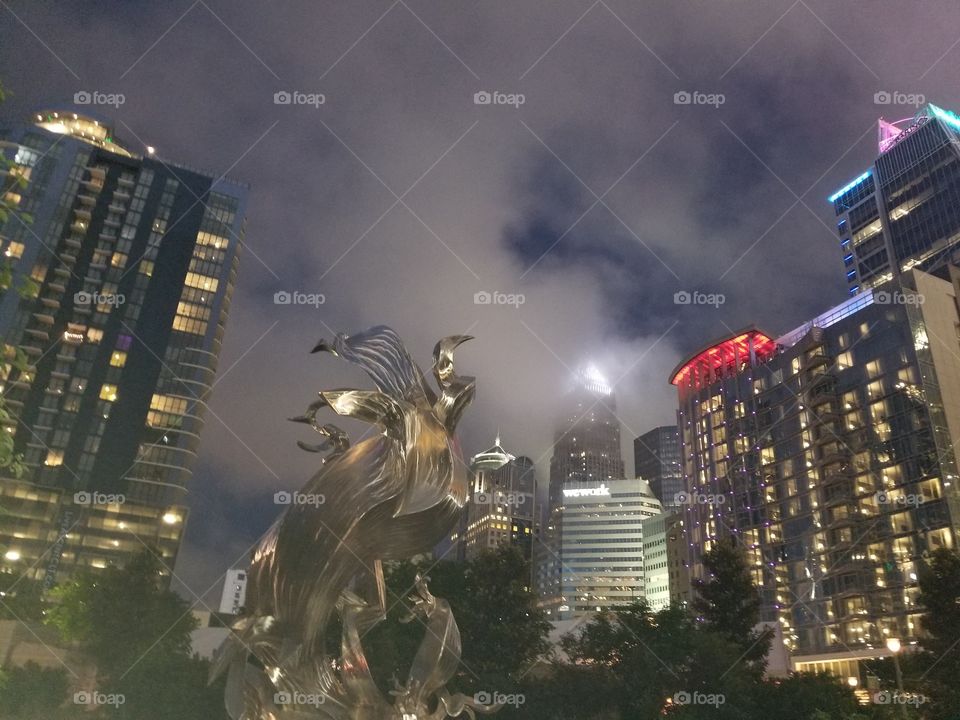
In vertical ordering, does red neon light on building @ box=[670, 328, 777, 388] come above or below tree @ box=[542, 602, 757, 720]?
above

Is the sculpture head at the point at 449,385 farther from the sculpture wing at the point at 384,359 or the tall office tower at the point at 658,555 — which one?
the tall office tower at the point at 658,555

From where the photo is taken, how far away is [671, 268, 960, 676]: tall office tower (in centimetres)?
5738

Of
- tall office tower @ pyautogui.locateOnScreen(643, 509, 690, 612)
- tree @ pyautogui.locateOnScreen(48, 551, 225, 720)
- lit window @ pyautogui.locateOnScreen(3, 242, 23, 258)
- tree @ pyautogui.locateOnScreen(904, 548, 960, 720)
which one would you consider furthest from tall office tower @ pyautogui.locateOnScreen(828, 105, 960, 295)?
lit window @ pyautogui.locateOnScreen(3, 242, 23, 258)

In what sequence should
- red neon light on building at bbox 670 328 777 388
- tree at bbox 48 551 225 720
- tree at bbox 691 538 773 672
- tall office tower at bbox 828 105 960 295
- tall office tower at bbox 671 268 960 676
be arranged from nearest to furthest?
1. tree at bbox 48 551 225 720
2. tree at bbox 691 538 773 672
3. tall office tower at bbox 671 268 960 676
4. tall office tower at bbox 828 105 960 295
5. red neon light on building at bbox 670 328 777 388

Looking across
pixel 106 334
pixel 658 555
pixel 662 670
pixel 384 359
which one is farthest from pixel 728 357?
pixel 384 359

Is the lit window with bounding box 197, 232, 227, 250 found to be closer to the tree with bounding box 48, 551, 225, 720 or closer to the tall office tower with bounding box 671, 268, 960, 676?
the tree with bounding box 48, 551, 225, 720

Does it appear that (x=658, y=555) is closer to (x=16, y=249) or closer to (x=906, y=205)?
(x=906, y=205)

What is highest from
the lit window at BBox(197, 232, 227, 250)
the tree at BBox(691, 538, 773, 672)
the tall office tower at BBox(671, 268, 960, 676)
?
the lit window at BBox(197, 232, 227, 250)

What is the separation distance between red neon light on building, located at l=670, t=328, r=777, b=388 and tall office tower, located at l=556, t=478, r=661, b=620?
5942 cm

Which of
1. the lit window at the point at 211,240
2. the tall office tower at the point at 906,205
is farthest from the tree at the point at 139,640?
the tall office tower at the point at 906,205

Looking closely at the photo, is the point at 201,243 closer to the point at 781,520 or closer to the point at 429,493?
the point at 781,520

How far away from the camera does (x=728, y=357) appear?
90.8 meters

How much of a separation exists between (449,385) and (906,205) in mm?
94471

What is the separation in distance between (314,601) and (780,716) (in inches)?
799
